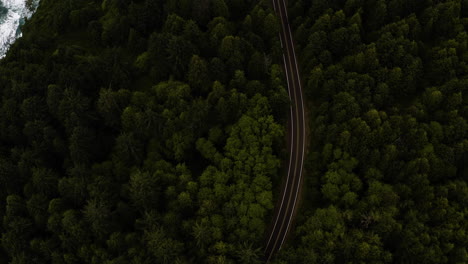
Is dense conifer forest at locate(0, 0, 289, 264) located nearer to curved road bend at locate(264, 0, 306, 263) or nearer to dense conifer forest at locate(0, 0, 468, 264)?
dense conifer forest at locate(0, 0, 468, 264)

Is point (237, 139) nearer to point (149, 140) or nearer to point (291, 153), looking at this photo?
point (291, 153)

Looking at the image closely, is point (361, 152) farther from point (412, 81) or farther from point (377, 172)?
point (412, 81)

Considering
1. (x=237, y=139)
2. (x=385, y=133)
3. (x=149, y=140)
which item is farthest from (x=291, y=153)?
(x=149, y=140)

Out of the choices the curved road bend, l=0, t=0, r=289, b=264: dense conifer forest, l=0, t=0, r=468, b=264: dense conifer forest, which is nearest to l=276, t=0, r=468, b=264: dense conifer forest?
l=0, t=0, r=468, b=264: dense conifer forest

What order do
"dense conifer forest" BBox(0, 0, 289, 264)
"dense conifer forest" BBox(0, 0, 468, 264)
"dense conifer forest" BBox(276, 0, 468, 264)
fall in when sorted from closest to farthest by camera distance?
"dense conifer forest" BBox(276, 0, 468, 264)
"dense conifer forest" BBox(0, 0, 468, 264)
"dense conifer forest" BBox(0, 0, 289, 264)

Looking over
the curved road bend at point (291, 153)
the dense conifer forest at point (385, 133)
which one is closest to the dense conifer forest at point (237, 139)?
the dense conifer forest at point (385, 133)

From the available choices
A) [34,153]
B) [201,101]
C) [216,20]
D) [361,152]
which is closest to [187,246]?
[201,101]
